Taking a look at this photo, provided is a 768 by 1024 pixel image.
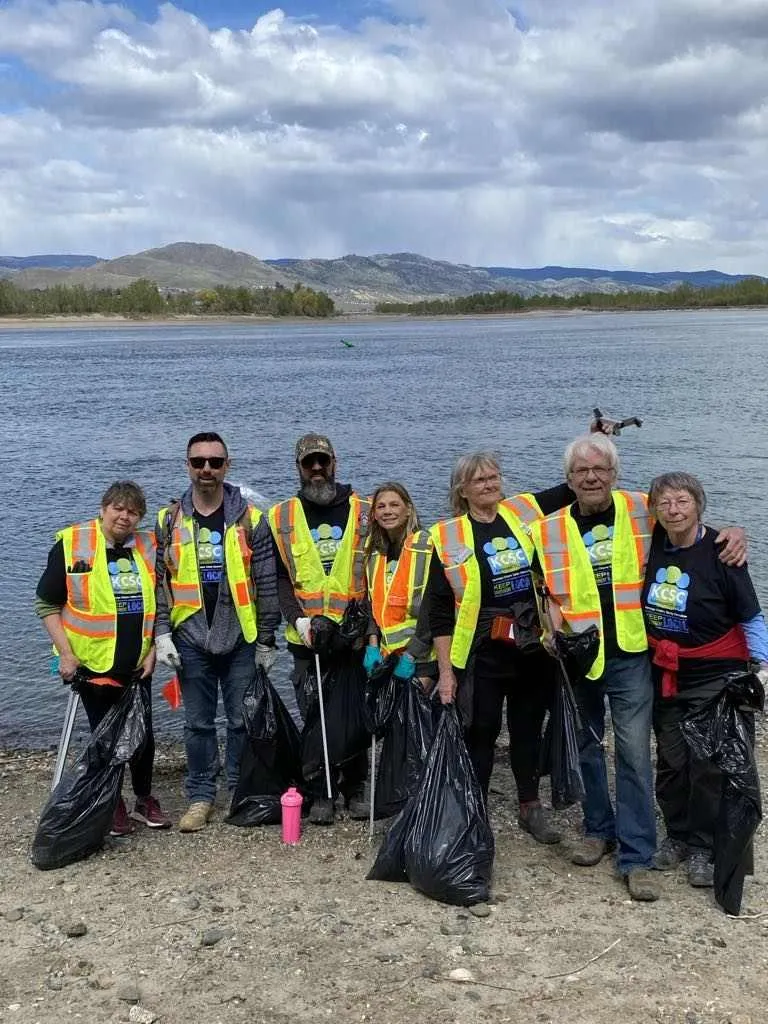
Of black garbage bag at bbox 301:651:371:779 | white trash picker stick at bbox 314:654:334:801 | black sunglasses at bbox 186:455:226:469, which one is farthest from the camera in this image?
black garbage bag at bbox 301:651:371:779

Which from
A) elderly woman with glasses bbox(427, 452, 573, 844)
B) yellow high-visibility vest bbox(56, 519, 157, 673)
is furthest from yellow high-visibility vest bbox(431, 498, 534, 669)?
yellow high-visibility vest bbox(56, 519, 157, 673)

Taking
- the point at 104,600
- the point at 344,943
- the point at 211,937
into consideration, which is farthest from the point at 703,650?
the point at 104,600

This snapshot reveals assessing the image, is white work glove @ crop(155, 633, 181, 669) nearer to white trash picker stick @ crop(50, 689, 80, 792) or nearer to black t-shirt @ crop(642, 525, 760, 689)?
white trash picker stick @ crop(50, 689, 80, 792)

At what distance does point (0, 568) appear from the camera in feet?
44.1

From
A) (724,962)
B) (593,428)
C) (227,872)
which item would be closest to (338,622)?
(227,872)

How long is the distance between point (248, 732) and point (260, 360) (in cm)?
5908

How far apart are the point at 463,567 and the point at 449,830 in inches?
48.9

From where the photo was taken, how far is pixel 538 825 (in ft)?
17.6

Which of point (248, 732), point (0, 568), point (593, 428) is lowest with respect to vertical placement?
point (0, 568)

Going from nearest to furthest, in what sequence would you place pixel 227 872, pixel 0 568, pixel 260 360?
pixel 227 872
pixel 0 568
pixel 260 360

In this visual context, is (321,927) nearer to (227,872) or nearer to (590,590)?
(227,872)

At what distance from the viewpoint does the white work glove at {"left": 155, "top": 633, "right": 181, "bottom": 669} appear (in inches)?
206

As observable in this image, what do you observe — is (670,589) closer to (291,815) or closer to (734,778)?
(734,778)

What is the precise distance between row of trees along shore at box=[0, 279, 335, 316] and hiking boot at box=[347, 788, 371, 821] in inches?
5163
